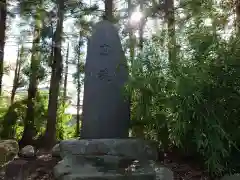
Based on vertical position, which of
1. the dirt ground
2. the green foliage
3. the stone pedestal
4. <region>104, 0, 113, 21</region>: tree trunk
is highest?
<region>104, 0, 113, 21</region>: tree trunk

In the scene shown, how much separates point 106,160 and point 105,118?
0.97 metres

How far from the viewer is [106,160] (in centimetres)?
305

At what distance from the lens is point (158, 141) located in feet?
11.1

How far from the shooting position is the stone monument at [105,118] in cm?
310

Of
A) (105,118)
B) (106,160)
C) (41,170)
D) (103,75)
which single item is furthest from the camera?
(103,75)

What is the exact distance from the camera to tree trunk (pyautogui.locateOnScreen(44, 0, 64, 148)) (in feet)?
18.7

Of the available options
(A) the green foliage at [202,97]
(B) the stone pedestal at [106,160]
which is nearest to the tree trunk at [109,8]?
(A) the green foliage at [202,97]

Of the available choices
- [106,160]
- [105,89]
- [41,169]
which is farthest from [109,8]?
[106,160]

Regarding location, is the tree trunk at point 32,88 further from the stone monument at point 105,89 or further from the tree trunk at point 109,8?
the stone monument at point 105,89

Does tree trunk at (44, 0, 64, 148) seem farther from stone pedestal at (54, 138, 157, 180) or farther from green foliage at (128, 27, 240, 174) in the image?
green foliage at (128, 27, 240, 174)

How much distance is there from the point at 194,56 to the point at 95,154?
1480 mm

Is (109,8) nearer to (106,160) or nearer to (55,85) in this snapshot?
(55,85)

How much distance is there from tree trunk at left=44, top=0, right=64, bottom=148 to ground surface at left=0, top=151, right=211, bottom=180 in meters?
1.47

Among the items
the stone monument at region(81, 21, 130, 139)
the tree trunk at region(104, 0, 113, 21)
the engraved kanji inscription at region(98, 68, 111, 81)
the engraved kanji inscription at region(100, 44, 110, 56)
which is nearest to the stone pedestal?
the stone monument at region(81, 21, 130, 139)
